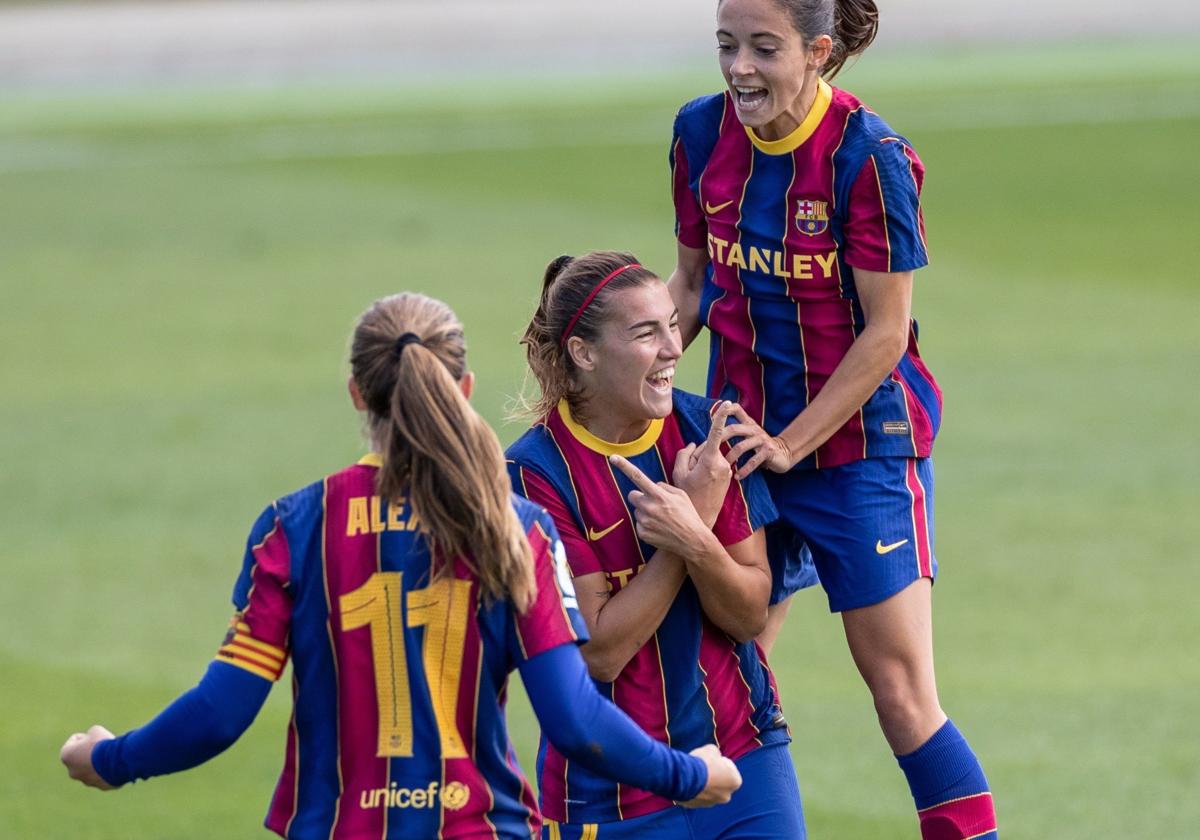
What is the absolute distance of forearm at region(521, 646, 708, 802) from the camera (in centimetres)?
354

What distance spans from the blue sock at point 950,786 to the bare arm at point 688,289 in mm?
1247

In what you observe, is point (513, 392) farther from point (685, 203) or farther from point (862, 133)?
point (862, 133)

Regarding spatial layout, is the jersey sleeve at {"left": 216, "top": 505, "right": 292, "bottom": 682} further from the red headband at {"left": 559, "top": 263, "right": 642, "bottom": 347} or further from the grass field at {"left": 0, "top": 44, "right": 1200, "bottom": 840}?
the grass field at {"left": 0, "top": 44, "right": 1200, "bottom": 840}

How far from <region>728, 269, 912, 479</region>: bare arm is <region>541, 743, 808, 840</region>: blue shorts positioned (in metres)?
0.73

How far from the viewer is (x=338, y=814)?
3602 millimetres

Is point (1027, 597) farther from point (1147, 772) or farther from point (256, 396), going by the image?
point (256, 396)

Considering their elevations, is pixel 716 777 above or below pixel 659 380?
below

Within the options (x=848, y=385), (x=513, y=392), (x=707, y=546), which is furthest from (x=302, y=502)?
(x=513, y=392)

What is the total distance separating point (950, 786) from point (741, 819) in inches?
30.0

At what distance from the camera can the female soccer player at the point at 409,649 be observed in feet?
11.6

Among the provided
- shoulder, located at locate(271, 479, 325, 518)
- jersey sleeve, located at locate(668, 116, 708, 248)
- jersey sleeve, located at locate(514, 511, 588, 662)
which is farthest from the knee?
shoulder, located at locate(271, 479, 325, 518)

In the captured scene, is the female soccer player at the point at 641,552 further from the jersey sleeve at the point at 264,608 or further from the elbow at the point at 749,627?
the jersey sleeve at the point at 264,608

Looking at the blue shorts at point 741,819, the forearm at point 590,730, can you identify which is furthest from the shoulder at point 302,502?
the blue shorts at point 741,819

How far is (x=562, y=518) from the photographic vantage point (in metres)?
4.38
